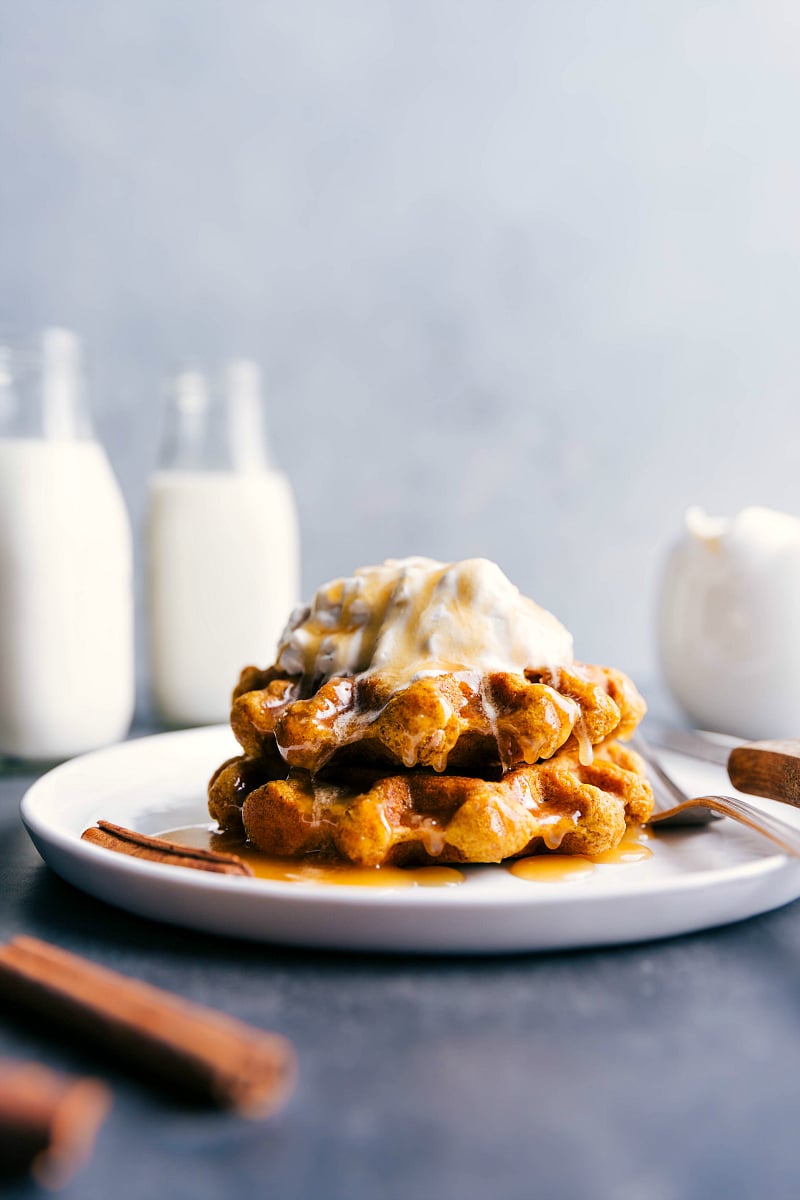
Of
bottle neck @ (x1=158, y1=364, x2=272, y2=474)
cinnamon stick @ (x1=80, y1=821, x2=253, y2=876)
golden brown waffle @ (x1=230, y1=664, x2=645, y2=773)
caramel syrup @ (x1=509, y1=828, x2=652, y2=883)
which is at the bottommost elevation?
caramel syrup @ (x1=509, y1=828, x2=652, y2=883)

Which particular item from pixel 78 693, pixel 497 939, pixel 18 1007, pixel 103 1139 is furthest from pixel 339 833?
pixel 78 693

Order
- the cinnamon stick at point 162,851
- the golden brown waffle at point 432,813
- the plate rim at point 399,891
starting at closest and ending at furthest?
1. the plate rim at point 399,891
2. the cinnamon stick at point 162,851
3. the golden brown waffle at point 432,813

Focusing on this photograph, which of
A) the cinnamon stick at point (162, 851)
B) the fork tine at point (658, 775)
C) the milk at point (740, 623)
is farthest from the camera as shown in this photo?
the milk at point (740, 623)

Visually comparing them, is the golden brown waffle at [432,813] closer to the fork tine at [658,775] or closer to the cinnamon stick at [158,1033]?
the fork tine at [658,775]

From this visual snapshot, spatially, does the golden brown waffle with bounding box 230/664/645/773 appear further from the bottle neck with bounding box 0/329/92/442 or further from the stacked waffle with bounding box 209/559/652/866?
the bottle neck with bounding box 0/329/92/442

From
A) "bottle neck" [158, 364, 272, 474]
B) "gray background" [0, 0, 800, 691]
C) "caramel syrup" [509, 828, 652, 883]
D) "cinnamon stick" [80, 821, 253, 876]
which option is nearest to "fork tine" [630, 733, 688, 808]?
"caramel syrup" [509, 828, 652, 883]

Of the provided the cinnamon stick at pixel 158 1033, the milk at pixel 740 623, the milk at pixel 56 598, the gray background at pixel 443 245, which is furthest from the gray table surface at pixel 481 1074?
the gray background at pixel 443 245
